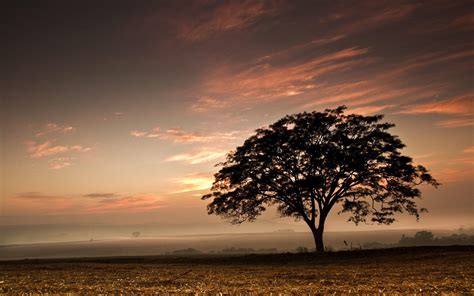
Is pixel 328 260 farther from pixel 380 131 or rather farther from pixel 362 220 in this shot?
pixel 380 131

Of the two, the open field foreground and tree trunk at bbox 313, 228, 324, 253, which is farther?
tree trunk at bbox 313, 228, 324, 253

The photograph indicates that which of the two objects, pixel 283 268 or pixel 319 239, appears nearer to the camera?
pixel 283 268

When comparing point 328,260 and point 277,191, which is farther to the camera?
point 277,191

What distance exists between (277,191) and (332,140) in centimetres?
1024

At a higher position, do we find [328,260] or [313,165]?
[313,165]

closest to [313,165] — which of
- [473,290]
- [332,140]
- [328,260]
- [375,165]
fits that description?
[332,140]

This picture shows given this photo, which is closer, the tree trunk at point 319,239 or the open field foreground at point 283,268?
the open field foreground at point 283,268

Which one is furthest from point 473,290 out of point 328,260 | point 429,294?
point 328,260

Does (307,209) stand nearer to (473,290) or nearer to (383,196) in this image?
(383,196)

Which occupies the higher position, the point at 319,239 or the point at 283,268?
the point at 319,239

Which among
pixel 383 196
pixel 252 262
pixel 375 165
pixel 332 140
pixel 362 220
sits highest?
pixel 332 140

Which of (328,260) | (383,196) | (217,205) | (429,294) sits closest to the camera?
(429,294)

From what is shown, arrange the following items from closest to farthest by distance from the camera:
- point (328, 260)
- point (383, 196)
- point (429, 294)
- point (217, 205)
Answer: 1. point (429, 294)
2. point (328, 260)
3. point (383, 196)
4. point (217, 205)

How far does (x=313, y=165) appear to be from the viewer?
4834 centimetres
